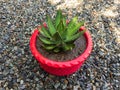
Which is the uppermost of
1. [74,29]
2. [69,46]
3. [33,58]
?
[74,29]

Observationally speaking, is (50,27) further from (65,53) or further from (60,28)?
(65,53)

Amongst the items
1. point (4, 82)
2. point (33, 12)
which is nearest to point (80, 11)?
point (33, 12)

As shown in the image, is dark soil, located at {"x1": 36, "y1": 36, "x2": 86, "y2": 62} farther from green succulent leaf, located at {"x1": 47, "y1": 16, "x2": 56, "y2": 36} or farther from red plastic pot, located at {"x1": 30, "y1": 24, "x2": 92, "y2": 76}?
green succulent leaf, located at {"x1": 47, "y1": 16, "x2": 56, "y2": 36}

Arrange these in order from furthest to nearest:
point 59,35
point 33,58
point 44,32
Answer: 1. point 33,58
2. point 44,32
3. point 59,35

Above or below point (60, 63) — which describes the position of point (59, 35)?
above

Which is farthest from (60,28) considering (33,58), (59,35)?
(33,58)

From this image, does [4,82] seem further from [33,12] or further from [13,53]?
[33,12]

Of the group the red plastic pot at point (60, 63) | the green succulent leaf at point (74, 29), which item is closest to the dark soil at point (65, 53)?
the red plastic pot at point (60, 63)

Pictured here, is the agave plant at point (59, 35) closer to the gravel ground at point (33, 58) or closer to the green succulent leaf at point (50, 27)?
the green succulent leaf at point (50, 27)

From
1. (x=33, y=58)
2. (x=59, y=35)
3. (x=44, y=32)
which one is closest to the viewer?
(x=59, y=35)
